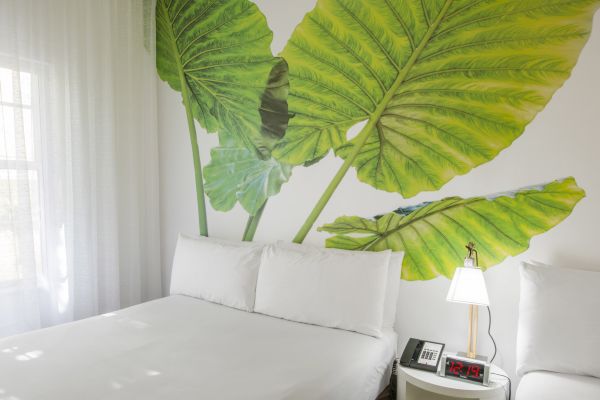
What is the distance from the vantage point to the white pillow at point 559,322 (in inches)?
64.4

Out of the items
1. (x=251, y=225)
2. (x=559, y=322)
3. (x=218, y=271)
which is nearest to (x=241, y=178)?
(x=251, y=225)

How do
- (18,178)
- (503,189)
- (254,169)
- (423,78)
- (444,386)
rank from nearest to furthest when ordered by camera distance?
(444,386), (503,189), (423,78), (18,178), (254,169)

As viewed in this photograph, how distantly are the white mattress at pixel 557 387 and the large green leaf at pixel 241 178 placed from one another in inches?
64.8

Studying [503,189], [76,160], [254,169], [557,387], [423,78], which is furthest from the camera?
Result: [254,169]

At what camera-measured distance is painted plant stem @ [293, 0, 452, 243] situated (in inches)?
84.1

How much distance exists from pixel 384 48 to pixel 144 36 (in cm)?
180

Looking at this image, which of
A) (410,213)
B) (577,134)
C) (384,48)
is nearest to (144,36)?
(384,48)

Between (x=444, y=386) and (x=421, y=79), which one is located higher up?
(x=421, y=79)

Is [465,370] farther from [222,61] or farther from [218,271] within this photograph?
[222,61]

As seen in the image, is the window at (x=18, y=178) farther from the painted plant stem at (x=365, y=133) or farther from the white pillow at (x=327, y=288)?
the painted plant stem at (x=365, y=133)

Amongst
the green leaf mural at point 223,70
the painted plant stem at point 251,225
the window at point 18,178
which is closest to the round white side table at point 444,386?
the painted plant stem at point 251,225

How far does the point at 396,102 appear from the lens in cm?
225

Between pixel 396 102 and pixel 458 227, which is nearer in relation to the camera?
pixel 458 227

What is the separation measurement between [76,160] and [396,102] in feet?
6.53
